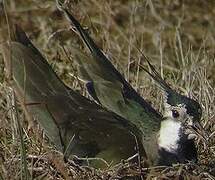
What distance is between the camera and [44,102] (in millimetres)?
3863

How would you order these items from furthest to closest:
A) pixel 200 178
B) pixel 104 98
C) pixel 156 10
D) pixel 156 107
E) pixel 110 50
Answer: pixel 156 10
pixel 110 50
pixel 156 107
pixel 104 98
pixel 200 178

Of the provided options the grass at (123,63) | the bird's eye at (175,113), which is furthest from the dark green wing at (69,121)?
the bird's eye at (175,113)

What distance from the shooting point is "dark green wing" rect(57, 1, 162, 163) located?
4020 millimetres

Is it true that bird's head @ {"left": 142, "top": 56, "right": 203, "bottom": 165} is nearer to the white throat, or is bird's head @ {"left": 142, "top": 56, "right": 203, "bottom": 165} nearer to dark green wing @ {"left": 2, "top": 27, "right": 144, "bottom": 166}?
the white throat

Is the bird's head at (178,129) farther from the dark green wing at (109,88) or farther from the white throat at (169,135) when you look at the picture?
the dark green wing at (109,88)

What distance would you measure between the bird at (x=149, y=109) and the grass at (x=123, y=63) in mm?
120

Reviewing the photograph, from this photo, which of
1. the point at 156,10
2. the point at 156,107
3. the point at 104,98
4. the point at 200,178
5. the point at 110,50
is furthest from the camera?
the point at 156,10

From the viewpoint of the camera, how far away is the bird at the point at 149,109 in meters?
3.82

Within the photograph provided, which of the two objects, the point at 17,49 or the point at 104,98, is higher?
the point at 17,49

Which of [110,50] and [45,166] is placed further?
[110,50]

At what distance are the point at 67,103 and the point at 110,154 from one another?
27cm

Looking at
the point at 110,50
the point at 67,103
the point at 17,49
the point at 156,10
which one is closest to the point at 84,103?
the point at 67,103

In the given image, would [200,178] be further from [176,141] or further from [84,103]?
[84,103]

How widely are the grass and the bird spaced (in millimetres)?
120
